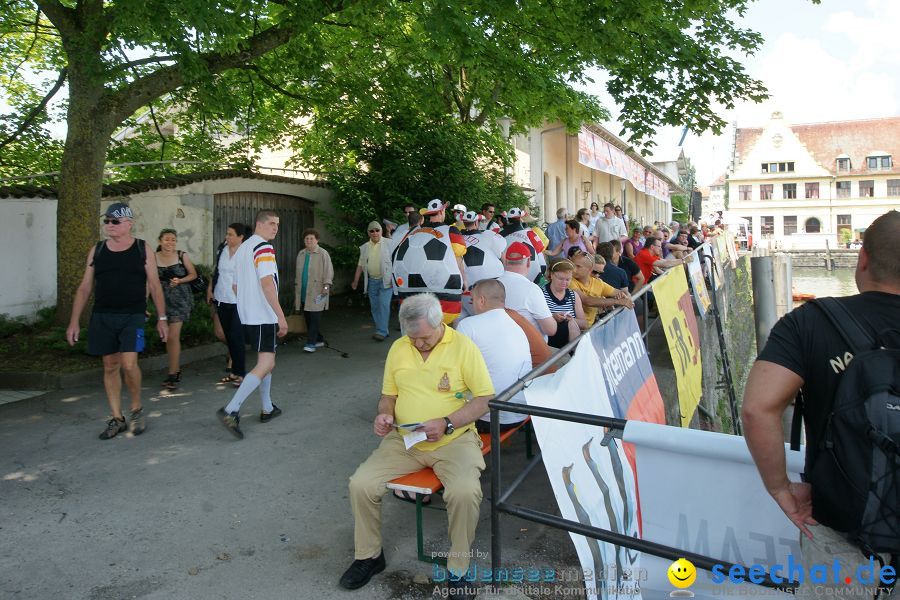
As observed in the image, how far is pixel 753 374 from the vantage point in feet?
7.29

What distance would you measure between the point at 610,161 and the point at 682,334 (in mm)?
21572

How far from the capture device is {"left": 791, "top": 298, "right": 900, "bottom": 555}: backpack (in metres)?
1.84

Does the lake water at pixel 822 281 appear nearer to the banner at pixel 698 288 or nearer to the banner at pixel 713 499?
the banner at pixel 698 288

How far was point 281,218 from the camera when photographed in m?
12.9

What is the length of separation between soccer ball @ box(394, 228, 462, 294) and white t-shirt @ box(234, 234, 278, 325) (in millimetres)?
1419

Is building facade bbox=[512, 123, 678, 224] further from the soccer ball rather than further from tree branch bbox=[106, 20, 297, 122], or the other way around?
the soccer ball

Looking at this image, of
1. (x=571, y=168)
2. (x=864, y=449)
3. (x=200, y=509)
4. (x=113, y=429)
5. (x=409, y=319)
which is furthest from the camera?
(x=571, y=168)

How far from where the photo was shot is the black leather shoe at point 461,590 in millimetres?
3451

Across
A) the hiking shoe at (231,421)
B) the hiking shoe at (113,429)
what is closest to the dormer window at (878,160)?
the hiking shoe at (231,421)

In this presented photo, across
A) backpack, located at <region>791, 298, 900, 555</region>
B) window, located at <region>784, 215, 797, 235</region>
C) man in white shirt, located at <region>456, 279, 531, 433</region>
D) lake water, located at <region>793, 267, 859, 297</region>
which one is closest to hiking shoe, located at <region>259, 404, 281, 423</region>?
man in white shirt, located at <region>456, 279, 531, 433</region>

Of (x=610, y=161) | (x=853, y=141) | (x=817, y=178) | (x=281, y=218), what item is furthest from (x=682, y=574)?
(x=853, y=141)

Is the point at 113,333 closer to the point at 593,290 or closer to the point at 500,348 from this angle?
the point at 500,348

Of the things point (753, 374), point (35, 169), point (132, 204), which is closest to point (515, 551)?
point (753, 374)

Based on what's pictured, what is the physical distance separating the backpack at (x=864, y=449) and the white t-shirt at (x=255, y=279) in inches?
191
